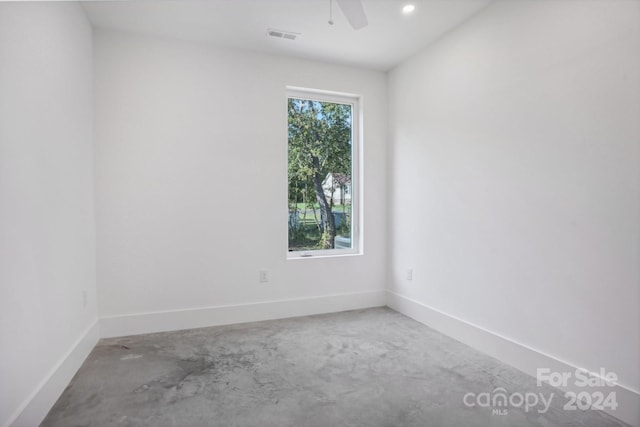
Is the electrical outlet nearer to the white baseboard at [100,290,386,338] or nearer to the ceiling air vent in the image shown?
the white baseboard at [100,290,386,338]

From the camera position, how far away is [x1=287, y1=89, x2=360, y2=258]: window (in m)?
3.89

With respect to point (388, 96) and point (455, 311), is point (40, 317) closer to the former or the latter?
point (455, 311)

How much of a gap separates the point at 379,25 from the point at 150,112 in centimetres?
216

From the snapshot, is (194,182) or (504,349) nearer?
(504,349)

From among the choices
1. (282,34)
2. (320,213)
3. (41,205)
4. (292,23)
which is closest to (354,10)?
(292,23)

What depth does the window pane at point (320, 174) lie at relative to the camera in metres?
3.89

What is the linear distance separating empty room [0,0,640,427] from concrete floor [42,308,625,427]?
2 cm

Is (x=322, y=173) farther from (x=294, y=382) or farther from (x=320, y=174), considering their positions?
(x=294, y=382)

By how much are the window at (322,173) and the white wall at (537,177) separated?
81cm

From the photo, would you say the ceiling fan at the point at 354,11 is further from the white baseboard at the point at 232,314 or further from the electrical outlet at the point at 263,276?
the white baseboard at the point at 232,314

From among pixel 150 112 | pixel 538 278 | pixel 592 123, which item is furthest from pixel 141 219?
pixel 592 123

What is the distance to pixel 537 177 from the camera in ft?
7.89

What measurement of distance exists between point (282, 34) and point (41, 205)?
2.30m

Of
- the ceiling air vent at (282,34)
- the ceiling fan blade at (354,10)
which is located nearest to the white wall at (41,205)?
the ceiling air vent at (282,34)
